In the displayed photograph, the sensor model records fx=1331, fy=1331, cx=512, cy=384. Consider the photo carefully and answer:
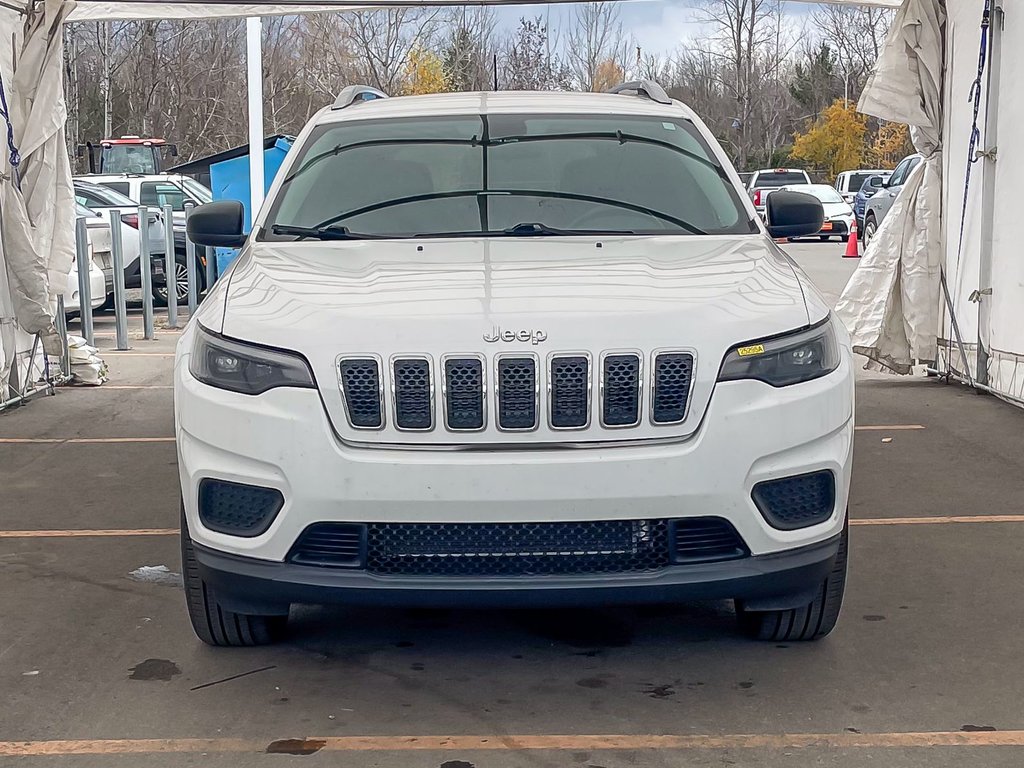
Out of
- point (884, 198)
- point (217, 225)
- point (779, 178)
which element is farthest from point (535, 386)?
point (779, 178)

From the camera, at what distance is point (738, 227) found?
16.3ft

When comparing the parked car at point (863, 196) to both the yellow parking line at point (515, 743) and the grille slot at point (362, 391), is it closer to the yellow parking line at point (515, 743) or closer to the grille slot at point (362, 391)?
the yellow parking line at point (515, 743)

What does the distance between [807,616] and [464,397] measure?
142 centimetres

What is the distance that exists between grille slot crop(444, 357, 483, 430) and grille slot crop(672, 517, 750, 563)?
24.8 inches

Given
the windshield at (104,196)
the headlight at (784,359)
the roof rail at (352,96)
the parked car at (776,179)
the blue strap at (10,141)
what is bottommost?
the parked car at (776,179)

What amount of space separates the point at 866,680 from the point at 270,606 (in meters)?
1.83

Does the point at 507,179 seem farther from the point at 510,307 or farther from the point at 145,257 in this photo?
the point at 145,257

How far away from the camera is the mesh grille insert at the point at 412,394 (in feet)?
12.0

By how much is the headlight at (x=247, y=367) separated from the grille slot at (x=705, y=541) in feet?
3.66

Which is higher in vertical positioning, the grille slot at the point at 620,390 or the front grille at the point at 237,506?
the grille slot at the point at 620,390

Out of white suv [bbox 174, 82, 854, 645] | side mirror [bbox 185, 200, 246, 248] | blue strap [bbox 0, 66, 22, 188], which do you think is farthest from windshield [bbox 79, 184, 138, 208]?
white suv [bbox 174, 82, 854, 645]

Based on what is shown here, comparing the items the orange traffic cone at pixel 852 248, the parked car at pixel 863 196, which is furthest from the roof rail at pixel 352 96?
the parked car at pixel 863 196

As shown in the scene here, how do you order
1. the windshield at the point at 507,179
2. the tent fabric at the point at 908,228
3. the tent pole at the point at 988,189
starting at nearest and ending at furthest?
the windshield at the point at 507,179
the tent pole at the point at 988,189
the tent fabric at the point at 908,228

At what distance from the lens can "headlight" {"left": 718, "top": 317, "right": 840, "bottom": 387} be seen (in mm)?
3719
